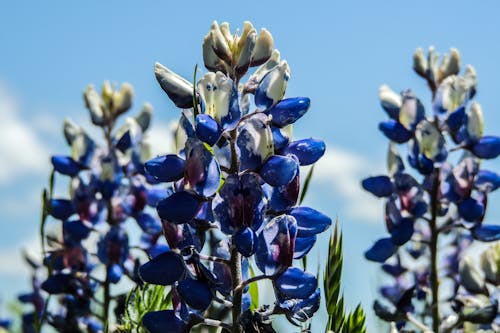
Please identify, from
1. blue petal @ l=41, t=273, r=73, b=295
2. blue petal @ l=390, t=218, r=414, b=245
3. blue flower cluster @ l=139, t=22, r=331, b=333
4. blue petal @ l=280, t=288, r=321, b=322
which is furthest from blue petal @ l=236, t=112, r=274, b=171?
blue petal @ l=41, t=273, r=73, b=295

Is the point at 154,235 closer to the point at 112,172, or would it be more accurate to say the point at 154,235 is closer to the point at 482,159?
the point at 112,172

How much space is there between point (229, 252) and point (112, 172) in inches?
95.2

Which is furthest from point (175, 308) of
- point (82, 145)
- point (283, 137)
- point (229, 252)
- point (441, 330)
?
point (82, 145)

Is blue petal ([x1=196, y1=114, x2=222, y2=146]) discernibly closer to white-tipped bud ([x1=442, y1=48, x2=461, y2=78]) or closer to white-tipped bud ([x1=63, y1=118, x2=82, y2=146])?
white-tipped bud ([x1=442, y1=48, x2=461, y2=78])

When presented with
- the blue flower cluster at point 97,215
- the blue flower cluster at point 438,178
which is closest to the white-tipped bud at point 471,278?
the blue flower cluster at point 438,178

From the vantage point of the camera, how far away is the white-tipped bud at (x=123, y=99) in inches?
195

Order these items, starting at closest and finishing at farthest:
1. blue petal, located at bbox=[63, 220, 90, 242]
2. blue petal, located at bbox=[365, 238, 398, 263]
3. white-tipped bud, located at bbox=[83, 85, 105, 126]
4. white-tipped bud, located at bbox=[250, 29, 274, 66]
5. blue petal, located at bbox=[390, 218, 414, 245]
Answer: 1. white-tipped bud, located at bbox=[250, 29, 274, 66]
2. blue petal, located at bbox=[390, 218, 414, 245]
3. blue petal, located at bbox=[365, 238, 398, 263]
4. blue petal, located at bbox=[63, 220, 90, 242]
5. white-tipped bud, located at bbox=[83, 85, 105, 126]

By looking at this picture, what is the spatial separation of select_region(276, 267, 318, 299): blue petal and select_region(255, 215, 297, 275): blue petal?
19 millimetres

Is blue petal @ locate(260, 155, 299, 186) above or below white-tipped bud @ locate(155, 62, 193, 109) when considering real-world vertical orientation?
below

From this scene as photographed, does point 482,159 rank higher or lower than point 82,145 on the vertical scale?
lower

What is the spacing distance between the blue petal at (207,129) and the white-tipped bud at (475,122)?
2.19m

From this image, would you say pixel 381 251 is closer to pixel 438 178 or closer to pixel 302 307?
pixel 438 178

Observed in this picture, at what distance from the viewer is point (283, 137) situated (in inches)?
97.6

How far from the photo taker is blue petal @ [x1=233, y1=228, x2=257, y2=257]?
224 centimetres
